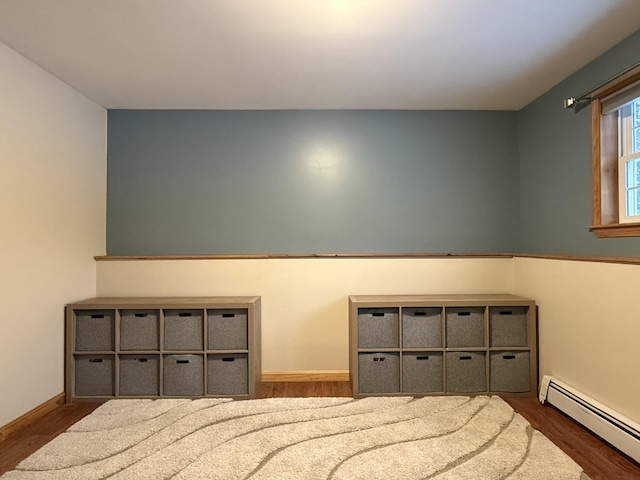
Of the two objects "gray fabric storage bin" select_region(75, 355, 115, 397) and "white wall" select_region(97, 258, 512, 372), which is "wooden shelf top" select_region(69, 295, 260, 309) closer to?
"white wall" select_region(97, 258, 512, 372)

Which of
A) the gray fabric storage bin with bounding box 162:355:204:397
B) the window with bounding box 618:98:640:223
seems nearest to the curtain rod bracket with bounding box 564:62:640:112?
the window with bounding box 618:98:640:223

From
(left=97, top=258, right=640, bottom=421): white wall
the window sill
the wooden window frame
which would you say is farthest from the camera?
(left=97, top=258, right=640, bottom=421): white wall

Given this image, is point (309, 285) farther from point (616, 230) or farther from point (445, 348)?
point (616, 230)

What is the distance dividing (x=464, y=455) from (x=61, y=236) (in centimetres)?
284

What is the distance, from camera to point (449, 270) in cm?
347

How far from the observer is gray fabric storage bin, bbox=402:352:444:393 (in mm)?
3010

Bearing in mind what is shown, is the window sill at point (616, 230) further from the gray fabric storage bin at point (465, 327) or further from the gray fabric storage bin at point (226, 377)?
the gray fabric storage bin at point (226, 377)

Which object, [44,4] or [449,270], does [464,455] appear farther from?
[44,4]

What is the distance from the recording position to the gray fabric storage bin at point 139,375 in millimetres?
2988

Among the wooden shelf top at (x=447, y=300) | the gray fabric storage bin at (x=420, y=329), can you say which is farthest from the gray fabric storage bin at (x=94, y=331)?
the gray fabric storage bin at (x=420, y=329)

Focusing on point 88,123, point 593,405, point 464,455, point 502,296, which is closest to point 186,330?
point 88,123

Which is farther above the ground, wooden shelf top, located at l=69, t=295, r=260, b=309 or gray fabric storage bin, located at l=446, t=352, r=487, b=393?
wooden shelf top, located at l=69, t=295, r=260, b=309

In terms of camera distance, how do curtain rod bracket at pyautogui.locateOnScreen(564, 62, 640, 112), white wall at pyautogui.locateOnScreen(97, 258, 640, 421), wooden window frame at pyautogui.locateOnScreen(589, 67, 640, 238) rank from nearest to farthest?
curtain rod bracket at pyautogui.locateOnScreen(564, 62, 640, 112) < wooden window frame at pyautogui.locateOnScreen(589, 67, 640, 238) < white wall at pyautogui.locateOnScreen(97, 258, 640, 421)

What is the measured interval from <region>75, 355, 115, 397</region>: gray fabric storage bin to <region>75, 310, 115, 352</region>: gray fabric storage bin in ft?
0.29
